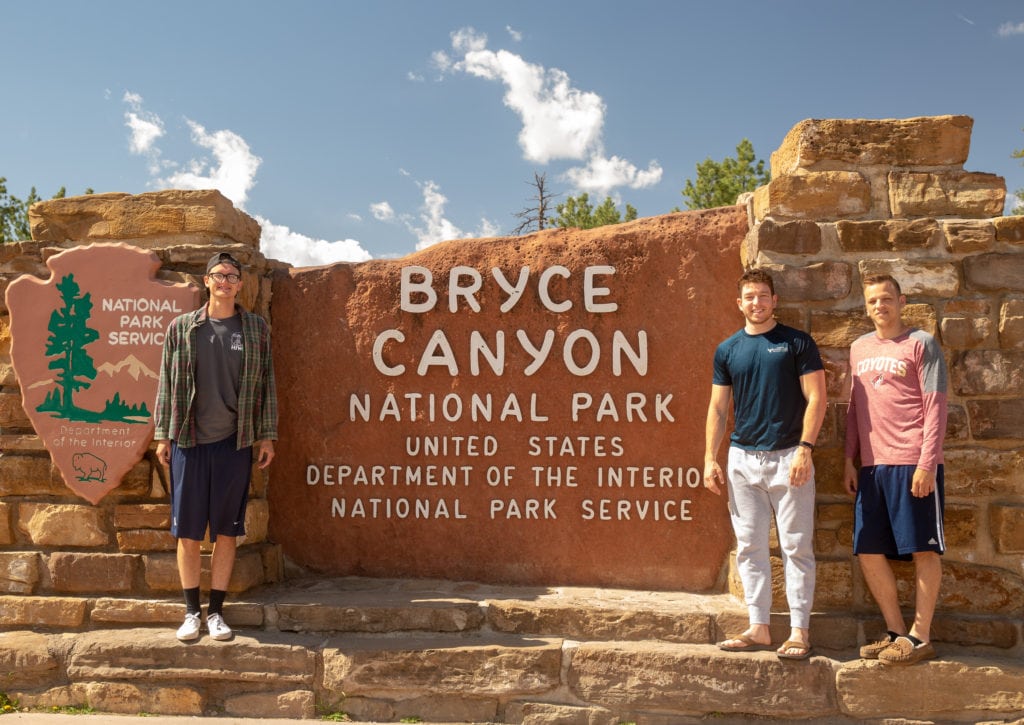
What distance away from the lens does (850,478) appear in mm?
3027

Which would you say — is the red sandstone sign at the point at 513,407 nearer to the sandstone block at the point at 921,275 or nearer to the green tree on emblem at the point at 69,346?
the sandstone block at the point at 921,275

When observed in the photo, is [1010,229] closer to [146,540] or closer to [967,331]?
[967,331]

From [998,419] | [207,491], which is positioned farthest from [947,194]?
[207,491]

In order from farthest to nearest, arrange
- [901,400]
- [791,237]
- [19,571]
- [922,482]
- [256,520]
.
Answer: [256,520]
[19,571]
[791,237]
[901,400]
[922,482]

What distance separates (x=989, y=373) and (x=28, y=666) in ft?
13.5

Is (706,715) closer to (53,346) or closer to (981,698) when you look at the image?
(981,698)

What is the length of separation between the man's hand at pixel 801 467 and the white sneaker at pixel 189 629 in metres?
2.43

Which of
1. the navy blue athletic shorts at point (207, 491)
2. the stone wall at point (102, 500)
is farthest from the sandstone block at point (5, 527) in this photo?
the navy blue athletic shorts at point (207, 491)

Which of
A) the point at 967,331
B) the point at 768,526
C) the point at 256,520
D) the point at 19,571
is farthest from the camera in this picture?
the point at 256,520

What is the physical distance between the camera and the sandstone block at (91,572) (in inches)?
134

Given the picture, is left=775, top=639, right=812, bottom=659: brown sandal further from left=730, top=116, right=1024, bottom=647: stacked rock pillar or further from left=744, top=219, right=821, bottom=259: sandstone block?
left=744, top=219, right=821, bottom=259: sandstone block

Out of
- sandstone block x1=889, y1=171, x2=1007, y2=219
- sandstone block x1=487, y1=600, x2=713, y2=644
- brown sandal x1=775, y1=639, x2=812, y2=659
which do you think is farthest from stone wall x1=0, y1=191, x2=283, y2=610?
sandstone block x1=889, y1=171, x2=1007, y2=219

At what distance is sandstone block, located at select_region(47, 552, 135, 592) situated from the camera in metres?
3.40

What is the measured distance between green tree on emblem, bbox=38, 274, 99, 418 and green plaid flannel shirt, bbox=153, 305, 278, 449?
480 millimetres
